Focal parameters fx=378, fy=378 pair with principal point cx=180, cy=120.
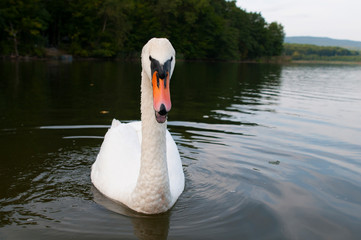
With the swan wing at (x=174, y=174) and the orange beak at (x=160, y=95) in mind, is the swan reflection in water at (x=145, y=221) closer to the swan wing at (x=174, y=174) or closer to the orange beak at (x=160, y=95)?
the swan wing at (x=174, y=174)

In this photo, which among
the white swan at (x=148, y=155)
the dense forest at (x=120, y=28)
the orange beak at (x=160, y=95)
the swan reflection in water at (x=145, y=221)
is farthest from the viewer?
the dense forest at (x=120, y=28)

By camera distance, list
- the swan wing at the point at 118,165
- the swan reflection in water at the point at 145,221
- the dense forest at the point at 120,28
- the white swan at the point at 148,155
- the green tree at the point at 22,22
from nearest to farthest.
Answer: the white swan at the point at 148,155 → the swan reflection in water at the point at 145,221 → the swan wing at the point at 118,165 → the green tree at the point at 22,22 → the dense forest at the point at 120,28

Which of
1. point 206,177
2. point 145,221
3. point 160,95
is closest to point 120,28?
point 206,177

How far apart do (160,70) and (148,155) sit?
103cm

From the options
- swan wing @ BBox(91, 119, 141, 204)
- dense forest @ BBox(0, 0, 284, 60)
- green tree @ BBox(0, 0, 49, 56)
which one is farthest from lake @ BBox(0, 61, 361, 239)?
dense forest @ BBox(0, 0, 284, 60)

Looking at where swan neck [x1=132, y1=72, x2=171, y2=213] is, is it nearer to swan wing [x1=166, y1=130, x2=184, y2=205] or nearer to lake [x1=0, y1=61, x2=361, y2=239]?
lake [x1=0, y1=61, x2=361, y2=239]

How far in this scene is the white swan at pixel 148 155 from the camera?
10.4 ft

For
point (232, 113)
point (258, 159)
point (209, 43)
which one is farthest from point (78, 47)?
point (258, 159)

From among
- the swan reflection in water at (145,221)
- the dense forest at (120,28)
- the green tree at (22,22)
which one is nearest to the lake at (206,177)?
the swan reflection in water at (145,221)

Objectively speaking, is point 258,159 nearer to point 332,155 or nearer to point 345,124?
point 332,155

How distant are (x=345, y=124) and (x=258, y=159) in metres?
4.50

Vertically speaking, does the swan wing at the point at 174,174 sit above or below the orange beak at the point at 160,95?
below

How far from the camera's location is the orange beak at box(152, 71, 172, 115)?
289 centimetres

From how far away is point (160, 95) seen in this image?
9.73 feet
